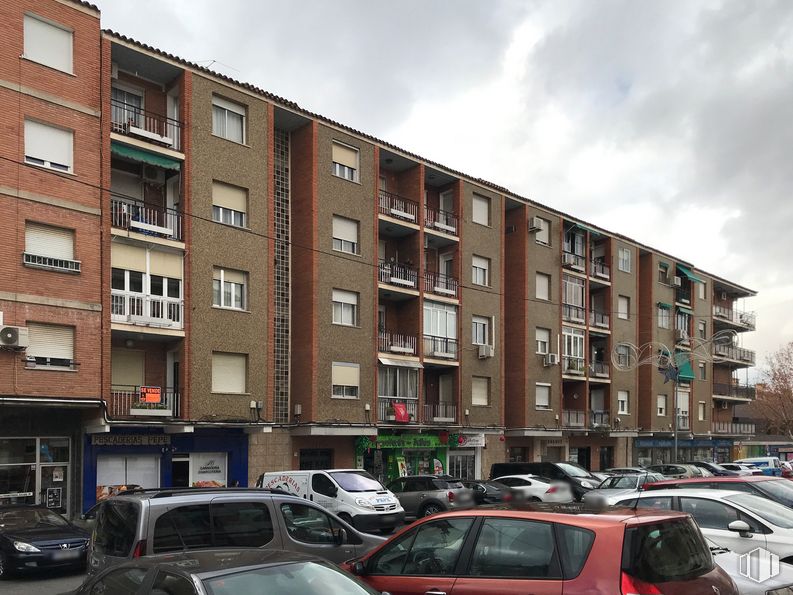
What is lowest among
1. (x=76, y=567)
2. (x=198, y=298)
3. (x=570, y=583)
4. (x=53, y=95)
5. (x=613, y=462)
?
(x=613, y=462)

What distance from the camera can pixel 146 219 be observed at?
2436cm

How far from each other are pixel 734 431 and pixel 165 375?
160ft

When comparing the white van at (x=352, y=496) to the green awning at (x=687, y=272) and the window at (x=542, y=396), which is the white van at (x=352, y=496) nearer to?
the window at (x=542, y=396)

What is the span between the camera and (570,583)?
573cm

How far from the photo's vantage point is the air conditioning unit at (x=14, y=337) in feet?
65.6

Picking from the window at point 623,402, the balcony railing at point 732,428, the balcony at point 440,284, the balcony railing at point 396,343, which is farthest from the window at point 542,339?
the balcony railing at point 732,428

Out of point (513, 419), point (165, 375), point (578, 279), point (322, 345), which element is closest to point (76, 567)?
point (165, 375)

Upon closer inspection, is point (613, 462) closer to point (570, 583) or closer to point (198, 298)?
point (198, 298)

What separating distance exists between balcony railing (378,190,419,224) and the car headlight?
67.5 ft

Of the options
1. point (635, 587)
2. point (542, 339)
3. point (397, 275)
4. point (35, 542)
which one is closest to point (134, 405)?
point (35, 542)

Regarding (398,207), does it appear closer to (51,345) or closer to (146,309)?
(146,309)

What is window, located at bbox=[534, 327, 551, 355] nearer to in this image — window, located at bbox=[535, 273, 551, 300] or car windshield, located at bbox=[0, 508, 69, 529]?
window, located at bbox=[535, 273, 551, 300]

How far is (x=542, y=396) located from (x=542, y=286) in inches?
222

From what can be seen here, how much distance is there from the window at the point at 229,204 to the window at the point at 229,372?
445 centimetres
